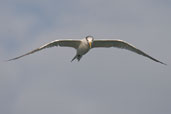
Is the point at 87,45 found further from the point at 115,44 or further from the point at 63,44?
the point at 115,44

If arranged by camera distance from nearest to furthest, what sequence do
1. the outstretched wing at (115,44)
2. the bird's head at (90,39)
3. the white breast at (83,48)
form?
the bird's head at (90,39), the white breast at (83,48), the outstretched wing at (115,44)

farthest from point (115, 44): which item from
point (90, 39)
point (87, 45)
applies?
point (87, 45)

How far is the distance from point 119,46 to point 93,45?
2.18m

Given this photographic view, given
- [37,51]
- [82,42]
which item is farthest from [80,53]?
[37,51]

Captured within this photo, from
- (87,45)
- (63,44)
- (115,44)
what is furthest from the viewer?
(115,44)

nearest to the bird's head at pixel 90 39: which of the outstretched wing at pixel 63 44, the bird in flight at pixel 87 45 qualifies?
the bird in flight at pixel 87 45

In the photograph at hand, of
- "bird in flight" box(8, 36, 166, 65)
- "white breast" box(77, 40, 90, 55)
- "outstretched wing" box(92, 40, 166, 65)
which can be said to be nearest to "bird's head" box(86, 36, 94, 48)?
"bird in flight" box(8, 36, 166, 65)

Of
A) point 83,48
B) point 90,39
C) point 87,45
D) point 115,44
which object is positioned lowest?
point 83,48

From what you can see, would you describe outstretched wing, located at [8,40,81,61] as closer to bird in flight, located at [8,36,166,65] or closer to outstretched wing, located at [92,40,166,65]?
bird in flight, located at [8,36,166,65]

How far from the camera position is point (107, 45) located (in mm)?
40750

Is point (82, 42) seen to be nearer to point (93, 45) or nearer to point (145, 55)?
point (93, 45)

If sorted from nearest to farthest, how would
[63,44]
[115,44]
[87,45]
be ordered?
[87,45] → [63,44] → [115,44]

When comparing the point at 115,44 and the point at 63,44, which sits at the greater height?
the point at 63,44

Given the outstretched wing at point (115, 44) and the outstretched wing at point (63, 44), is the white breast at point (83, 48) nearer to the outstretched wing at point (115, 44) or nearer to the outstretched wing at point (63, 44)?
the outstretched wing at point (63, 44)
